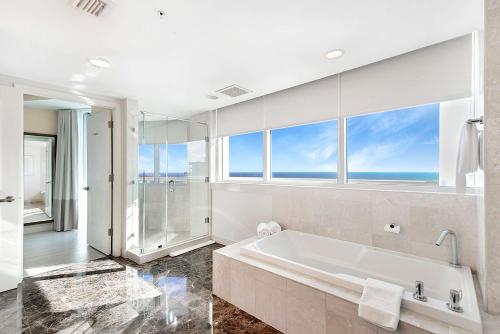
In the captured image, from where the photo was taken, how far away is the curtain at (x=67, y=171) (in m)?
4.44

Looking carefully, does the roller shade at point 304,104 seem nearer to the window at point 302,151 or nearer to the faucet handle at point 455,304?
the window at point 302,151

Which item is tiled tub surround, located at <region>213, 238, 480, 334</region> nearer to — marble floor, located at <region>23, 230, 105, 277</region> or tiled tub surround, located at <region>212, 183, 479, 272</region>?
tiled tub surround, located at <region>212, 183, 479, 272</region>

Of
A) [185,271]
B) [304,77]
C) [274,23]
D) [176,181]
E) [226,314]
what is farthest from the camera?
[176,181]

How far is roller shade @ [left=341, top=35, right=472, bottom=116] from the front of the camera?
6.17 feet

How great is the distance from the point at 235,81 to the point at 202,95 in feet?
2.28

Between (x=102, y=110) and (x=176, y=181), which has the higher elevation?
(x=102, y=110)

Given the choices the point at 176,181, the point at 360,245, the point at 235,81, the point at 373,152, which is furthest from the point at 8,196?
the point at 373,152

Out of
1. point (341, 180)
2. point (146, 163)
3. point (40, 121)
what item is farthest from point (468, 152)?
point (40, 121)

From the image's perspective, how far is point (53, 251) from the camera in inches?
133

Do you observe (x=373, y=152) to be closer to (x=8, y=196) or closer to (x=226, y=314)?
(x=226, y=314)

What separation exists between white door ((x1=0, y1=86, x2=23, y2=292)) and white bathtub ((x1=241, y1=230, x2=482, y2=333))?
246 cm

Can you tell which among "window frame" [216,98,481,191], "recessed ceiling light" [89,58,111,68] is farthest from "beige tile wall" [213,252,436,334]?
"recessed ceiling light" [89,58,111,68]

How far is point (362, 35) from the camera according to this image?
5.76 ft

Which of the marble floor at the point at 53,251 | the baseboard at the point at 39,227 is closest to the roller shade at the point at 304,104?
the marble floor at the point at 53,251
